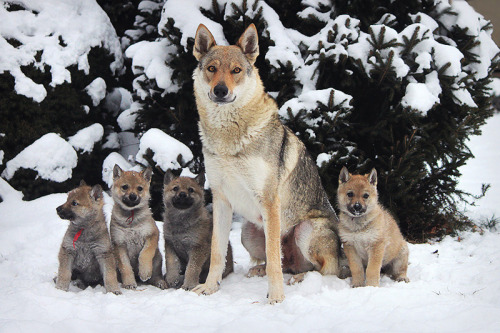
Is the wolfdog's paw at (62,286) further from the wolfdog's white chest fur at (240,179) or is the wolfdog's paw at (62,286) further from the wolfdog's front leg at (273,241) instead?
the wolfdog's front leg at (273,241)

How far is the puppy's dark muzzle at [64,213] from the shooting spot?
4.00 metres

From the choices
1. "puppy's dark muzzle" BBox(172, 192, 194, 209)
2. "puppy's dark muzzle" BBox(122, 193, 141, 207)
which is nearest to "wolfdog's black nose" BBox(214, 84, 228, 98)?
"puppy's dark muzzle" BBox(172, 192, 194, 209)

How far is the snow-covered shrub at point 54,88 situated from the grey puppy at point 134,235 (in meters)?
2.50

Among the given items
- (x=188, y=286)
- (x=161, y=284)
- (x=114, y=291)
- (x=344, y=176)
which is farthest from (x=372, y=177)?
(x=114, y=291)

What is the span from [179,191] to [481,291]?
3.08 meters

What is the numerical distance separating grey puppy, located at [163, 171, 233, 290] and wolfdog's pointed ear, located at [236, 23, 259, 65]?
1543 millimetres

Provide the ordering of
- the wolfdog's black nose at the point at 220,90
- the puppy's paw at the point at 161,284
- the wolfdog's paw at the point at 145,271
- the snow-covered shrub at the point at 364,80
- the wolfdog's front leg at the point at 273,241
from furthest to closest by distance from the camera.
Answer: the snow-covered shrub at the point at 364,80 → the puppy's paw at the point at 161,284 → the wolfdog's paw at the point at 145,271 → the wolfdog's front leg at the point at 273,241 → the wolfdog's black nose at the point at 220,90

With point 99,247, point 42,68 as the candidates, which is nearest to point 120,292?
point 99,247

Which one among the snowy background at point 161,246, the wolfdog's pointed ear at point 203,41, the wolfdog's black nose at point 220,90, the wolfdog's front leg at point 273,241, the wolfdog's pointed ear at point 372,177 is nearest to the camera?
the snowy background at point 161,246

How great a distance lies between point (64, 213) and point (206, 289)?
1538mm

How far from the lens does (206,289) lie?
4.04 meters

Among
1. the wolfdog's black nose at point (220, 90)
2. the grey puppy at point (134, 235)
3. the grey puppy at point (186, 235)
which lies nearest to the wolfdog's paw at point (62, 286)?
the grey puppy at point (134, 235)

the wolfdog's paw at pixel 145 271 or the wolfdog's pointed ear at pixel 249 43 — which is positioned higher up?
the wolfdog's pointed ear at pixel 249 43

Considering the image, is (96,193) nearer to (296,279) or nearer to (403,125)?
(296,279)
